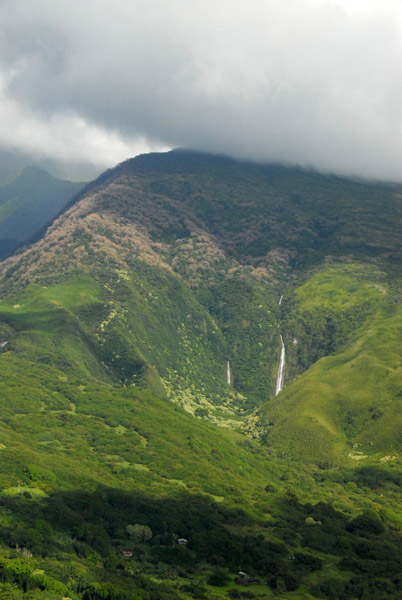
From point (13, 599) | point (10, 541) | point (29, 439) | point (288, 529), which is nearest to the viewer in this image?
point (13, 599)

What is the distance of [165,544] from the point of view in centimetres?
12788

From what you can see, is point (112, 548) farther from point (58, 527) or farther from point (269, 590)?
point (269, 590)

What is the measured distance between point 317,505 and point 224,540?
59.2 metres

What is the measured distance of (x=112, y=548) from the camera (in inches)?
4660

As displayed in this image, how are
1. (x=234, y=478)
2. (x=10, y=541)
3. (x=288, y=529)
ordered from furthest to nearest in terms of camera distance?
(x=234, y=478) → (x=288, y=529) → (x=10, y=541)

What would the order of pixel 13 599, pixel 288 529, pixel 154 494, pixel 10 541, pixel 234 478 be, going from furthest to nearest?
pixel 234 478 → pixel 154 494 → pixel 288 529 → pixel 10 541 → pixel 13 599

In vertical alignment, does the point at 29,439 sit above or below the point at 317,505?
above

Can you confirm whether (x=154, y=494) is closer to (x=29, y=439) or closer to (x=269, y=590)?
(x=29, y=439)

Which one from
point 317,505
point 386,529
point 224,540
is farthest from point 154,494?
point 386,529

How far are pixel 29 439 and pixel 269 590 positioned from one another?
304 feet

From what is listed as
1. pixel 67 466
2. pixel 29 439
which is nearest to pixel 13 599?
pixel 67 466

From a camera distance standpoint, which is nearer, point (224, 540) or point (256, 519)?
point (224, 540)

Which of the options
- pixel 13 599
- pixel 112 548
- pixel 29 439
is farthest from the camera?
pixel 29 439

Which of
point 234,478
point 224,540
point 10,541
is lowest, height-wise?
point 234,478
